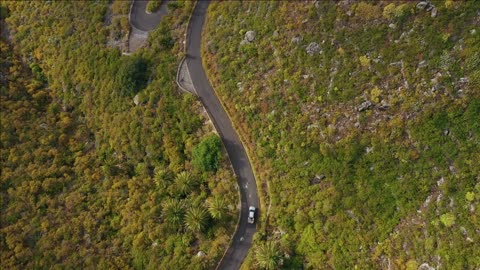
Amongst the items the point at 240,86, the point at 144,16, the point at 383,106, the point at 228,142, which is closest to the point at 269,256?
the point at 228,142

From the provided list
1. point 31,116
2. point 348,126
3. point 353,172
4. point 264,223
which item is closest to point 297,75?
point 348,126

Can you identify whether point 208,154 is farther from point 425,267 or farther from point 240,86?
point 425,267

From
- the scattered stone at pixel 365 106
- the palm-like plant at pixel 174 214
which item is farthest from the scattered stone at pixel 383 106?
the palm-like plant at pixel 174 214

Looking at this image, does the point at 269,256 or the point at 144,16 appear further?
the point at 144,16

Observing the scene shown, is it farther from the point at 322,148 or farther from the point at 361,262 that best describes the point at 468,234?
the point at 322,148

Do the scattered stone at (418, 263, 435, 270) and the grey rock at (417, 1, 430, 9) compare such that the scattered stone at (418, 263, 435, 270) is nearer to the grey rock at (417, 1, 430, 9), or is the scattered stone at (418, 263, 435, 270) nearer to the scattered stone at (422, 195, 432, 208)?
the scattered stone at (422, 195, 432, 208)

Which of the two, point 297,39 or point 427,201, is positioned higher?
point 297,39

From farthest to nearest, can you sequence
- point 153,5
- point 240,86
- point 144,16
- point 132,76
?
point 144,16, point 153,5, point 132,76, point 240,86
